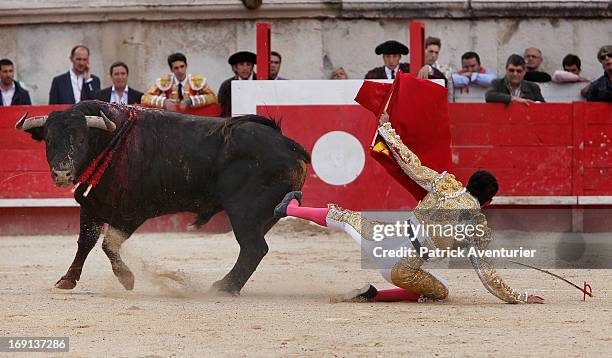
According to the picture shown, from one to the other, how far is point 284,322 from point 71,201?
5.19m

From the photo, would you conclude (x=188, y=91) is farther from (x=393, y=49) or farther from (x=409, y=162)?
(x=409, y=162)

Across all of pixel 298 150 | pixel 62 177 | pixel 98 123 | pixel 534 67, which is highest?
pixel 534 67

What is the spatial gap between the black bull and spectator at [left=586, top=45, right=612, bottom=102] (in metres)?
3.79

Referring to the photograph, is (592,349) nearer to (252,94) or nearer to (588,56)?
(252,94)

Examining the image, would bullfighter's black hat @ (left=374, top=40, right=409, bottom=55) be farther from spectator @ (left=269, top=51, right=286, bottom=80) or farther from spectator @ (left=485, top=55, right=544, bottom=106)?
spectator @ (left=269, top=51, right=286, bottom=80)

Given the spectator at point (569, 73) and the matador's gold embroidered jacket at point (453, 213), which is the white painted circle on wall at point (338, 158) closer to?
the spectator at point (569, 73)

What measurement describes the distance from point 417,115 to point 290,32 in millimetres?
6271

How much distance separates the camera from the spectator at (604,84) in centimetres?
1009

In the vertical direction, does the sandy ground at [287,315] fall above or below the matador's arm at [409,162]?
below

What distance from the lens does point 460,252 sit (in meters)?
6.39

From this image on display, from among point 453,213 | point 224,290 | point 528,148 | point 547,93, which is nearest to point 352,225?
point 453,213

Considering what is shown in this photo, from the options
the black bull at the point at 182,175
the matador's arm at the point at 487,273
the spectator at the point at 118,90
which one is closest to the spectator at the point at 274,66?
the spectator at the point at 118,90

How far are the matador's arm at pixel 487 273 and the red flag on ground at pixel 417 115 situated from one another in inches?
23.9

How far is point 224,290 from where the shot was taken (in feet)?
22.4
